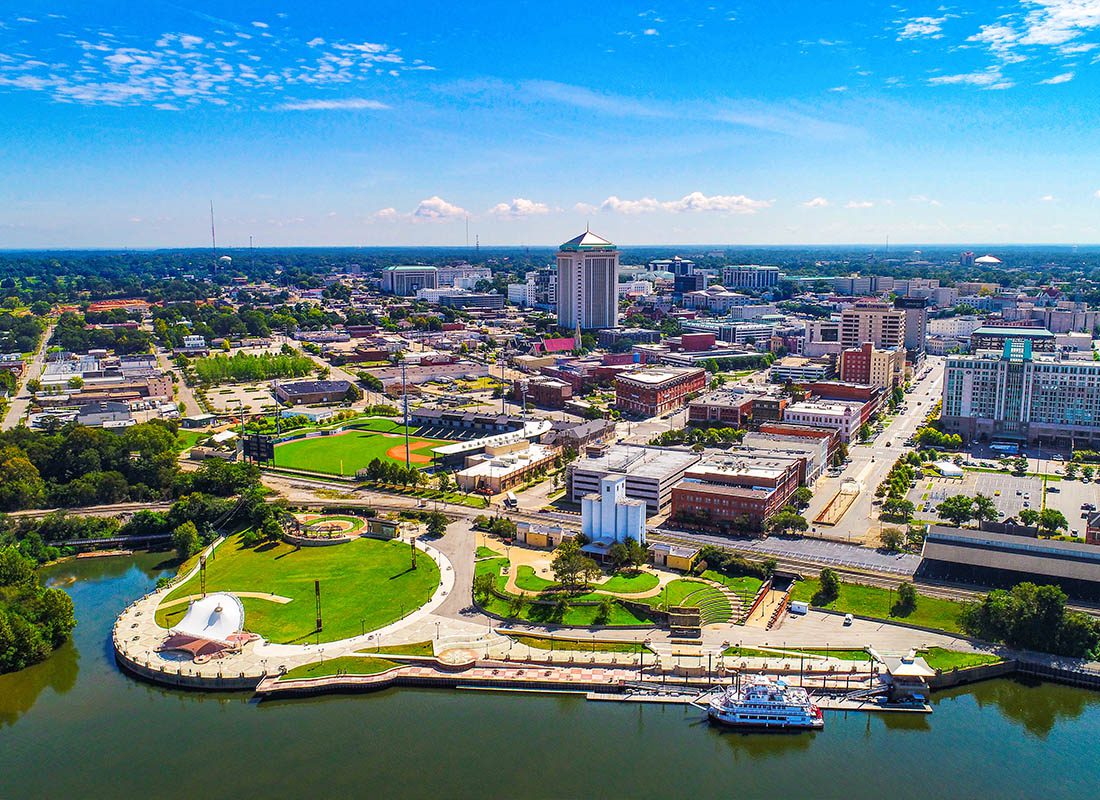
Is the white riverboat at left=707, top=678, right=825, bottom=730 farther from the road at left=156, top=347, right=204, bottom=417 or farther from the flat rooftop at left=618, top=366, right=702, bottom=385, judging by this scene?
the road at left=156, top=347, right=204, bottom=417

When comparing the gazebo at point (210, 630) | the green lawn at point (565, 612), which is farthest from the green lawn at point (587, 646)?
the gazebo at point (210, 630)

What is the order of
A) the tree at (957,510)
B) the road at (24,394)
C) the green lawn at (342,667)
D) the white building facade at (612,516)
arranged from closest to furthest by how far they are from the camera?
1. the green lawn at (342,667)
2. the white building facade at (612,516)
3. the tree at (957,510)
4. the road at (24,394)

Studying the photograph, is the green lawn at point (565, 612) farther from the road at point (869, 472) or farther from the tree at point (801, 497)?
the tree at point (801, 497)

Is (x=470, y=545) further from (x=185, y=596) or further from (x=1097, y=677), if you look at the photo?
(x=1097, y=677)

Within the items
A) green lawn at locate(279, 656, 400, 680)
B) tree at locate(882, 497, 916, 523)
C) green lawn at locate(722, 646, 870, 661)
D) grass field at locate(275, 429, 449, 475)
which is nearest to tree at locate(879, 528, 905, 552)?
tree at locate(882, 497, 916, 523)

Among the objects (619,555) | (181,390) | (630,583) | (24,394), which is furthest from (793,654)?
(24,394)

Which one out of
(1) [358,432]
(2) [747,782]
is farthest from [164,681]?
(1) [358,432]
